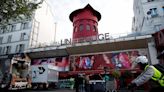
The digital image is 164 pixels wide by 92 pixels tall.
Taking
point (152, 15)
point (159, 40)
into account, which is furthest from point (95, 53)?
point (152, 15)

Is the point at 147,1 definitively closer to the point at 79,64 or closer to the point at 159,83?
the point at 79,64

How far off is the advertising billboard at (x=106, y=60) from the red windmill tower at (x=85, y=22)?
6158 mm

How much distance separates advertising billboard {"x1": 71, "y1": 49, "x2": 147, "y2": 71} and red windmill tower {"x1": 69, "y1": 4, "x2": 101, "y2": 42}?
616 centimetres

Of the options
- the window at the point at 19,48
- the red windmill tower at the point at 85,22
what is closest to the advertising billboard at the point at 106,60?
the red windmill tower at the point at 85,22

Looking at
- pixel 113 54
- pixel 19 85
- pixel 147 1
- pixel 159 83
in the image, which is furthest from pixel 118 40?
pixel 159 83

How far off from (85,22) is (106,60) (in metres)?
10.9

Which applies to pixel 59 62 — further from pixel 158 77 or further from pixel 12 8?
pixel 158 77

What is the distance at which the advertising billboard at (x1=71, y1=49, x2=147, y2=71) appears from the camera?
25391 mm

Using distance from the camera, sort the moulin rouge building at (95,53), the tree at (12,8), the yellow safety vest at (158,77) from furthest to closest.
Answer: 1. the moulin rouge building at (95,53)
2. the tree at (12,8)
3. the yellow safety vest at (158,77)

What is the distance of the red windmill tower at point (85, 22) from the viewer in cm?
3369

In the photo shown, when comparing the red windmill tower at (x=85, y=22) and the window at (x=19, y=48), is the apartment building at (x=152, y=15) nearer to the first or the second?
the red windmill tower at (x=85, y=22)

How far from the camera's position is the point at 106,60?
26984 millimetres

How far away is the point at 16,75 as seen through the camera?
15.8 meters

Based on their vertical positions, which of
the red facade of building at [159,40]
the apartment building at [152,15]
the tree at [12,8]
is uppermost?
the apartment building at [152,15]
